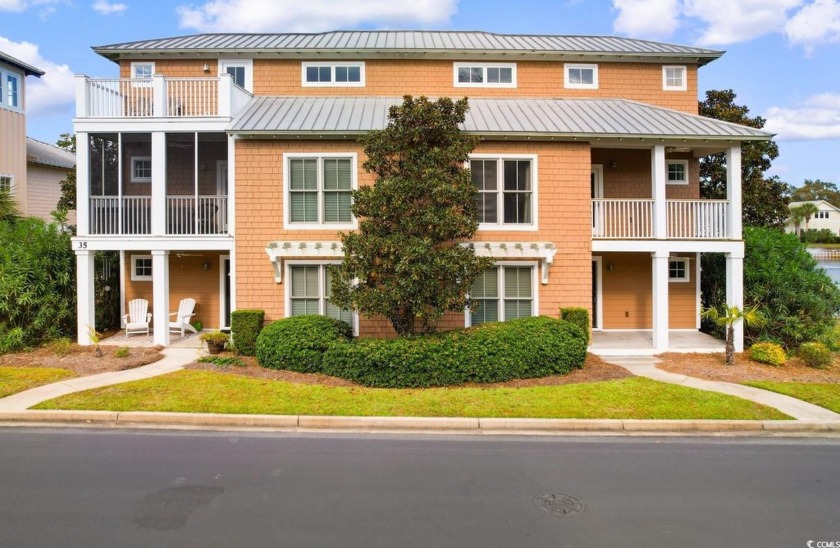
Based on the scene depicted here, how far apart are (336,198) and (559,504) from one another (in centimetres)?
1005

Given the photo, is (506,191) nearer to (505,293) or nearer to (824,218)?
(505,293)

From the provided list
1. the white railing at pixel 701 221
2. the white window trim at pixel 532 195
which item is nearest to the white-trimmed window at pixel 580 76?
the white window trim at pixel 532 195

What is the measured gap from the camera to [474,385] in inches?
401

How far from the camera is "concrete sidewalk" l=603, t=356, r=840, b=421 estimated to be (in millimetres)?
8633

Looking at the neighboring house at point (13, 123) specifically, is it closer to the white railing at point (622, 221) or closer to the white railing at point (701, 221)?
the white railing at point (622, 221)

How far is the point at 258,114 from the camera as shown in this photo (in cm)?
1438

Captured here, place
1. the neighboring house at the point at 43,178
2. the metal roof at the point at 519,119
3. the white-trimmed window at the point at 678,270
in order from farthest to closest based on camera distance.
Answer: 1. the neighboring house at the point at 43,178
2. the white-trimmed window at the point at 678,270
3. the metal roof at the point at 519,119

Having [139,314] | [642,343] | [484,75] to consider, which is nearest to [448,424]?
[642,343]

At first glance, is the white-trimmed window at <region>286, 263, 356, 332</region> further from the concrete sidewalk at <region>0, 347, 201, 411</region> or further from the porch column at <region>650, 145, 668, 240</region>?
the porch column at <region>650, 145, 668, 240</region>

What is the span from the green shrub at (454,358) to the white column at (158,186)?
668 cm

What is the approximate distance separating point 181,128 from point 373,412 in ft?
32.8

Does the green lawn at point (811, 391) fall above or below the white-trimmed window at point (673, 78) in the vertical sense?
below

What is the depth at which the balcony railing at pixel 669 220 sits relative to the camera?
14.3 m

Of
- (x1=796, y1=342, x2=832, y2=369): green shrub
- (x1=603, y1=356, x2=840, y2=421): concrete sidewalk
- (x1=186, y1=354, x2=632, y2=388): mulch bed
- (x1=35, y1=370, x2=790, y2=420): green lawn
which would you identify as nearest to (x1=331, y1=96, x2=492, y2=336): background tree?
(x1=186, y1=354, x2=632, y2=388): mulch bed
